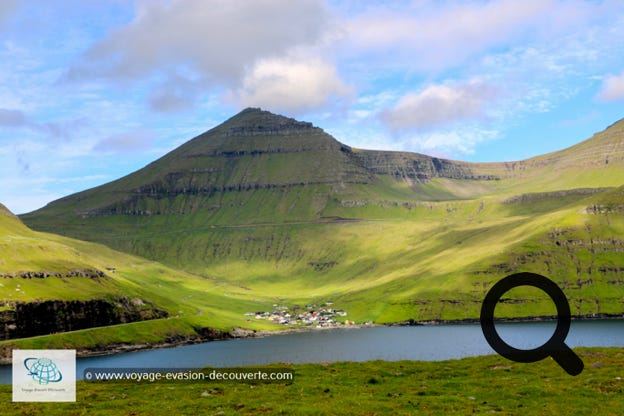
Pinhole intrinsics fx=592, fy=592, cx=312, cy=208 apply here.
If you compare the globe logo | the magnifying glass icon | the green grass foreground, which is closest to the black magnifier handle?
the magnifying glass icon

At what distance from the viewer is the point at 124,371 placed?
56.8 metres

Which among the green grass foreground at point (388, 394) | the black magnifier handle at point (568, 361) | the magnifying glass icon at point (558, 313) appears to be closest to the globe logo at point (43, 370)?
the green grass foreground at point (388, 394)

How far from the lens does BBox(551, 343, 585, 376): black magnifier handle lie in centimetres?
4278

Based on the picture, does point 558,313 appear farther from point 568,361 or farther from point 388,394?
point 568,361

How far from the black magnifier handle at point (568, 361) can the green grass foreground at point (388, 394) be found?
61cm

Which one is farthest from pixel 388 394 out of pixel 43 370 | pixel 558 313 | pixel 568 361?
pixel 43 370

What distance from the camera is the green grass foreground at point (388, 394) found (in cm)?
3356

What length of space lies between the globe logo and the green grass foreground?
7.53 ft

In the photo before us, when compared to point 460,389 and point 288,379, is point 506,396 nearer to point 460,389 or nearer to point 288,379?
point 460,389

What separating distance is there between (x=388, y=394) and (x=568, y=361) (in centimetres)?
1576

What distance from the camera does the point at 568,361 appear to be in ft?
147

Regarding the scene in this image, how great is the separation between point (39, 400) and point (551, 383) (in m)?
34.9

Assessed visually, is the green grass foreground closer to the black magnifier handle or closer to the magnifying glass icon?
the black magnifier handle

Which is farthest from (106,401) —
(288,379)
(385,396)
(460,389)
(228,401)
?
(460,389)
